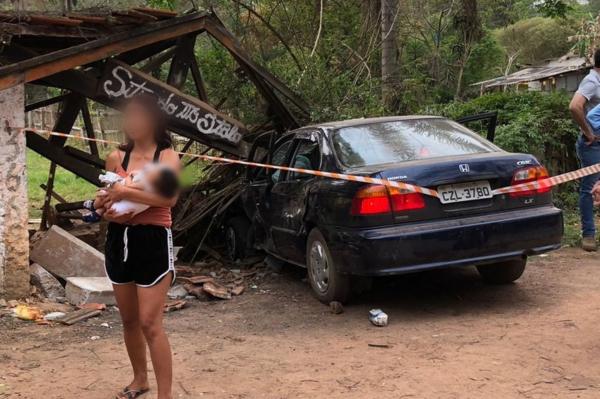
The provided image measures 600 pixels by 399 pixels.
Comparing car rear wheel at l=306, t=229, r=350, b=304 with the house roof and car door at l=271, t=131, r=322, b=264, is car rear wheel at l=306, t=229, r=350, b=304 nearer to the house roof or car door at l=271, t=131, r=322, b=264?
car door at l=271, t=131, r=322, b=264

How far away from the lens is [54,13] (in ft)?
21.4

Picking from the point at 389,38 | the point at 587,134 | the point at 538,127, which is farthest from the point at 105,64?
the point at 389,38

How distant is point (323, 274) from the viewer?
604 centimetres

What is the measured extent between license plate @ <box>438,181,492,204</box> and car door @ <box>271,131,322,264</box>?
1.27 metres

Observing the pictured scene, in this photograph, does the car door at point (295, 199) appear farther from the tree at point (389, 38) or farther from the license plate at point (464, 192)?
the tree at point (389, 38)

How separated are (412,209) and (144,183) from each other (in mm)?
2486

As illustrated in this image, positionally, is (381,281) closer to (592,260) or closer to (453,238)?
(453,238)

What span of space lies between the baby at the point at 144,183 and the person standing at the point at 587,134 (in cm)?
512

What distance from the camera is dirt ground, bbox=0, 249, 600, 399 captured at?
4.15 metres

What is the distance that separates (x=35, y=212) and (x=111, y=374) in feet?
32.4

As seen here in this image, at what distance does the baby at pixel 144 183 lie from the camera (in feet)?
11.5

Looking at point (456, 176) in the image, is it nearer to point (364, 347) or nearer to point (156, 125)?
point (364, 347)

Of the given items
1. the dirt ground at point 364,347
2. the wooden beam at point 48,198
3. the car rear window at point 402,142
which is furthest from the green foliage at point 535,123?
the wooden beam at point 48,198

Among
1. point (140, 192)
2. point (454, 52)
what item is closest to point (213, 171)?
point (140, 192)
